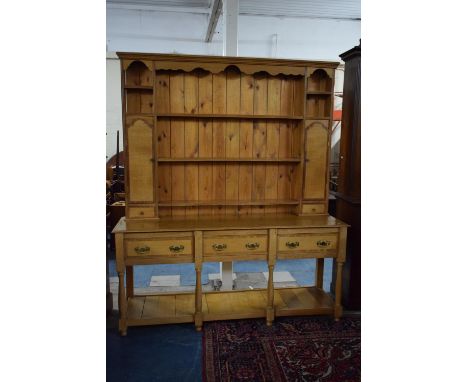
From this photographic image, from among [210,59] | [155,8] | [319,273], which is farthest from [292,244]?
[155,8]

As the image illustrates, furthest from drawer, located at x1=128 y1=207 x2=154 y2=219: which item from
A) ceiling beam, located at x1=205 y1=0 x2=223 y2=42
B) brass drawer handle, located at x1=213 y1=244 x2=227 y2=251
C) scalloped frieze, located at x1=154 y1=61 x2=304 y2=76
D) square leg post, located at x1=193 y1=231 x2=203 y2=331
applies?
ceiling beam, located at x1=205 y1=0 x2=223 y2=42

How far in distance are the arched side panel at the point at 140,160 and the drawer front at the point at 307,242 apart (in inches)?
42.2

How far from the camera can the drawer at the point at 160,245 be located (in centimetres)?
251

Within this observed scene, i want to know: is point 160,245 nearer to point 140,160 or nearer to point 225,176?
point 140,160

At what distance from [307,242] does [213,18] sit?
3.97m

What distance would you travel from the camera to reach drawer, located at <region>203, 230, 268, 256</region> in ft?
8.52

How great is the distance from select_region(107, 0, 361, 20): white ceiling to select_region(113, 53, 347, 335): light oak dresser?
127 inches

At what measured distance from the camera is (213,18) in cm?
528
